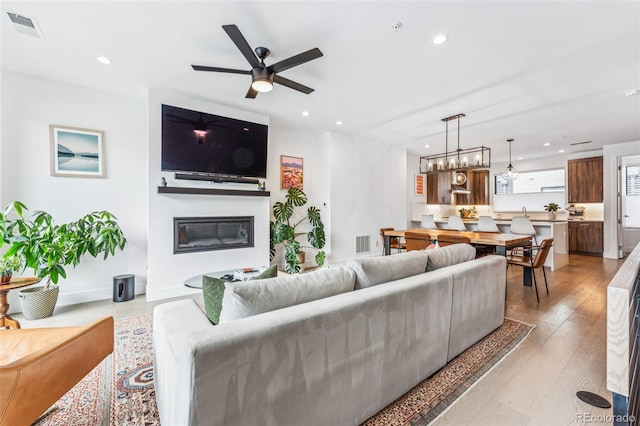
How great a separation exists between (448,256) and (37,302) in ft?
13.9

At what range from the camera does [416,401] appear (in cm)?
166

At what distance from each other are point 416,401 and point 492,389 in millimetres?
547

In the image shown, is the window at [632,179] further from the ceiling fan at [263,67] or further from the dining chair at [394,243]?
the ceiling fan at [263,67]

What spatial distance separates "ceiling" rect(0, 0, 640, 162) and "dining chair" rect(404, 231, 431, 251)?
197cm

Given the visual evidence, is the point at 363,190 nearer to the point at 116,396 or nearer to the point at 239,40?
the point at 239,40

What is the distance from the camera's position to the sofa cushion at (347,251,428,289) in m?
1.73

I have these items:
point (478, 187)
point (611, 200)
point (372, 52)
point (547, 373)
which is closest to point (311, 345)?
point (547, 373)

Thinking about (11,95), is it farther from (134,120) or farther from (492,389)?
(492,389)

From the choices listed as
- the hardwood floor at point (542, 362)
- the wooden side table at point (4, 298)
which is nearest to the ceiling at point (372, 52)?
the wooden side table at point (4, 298)

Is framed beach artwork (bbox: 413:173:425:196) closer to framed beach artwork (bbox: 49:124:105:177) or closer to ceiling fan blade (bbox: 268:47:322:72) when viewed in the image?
ceiling fan blade (bbox: 268:47:322:72)

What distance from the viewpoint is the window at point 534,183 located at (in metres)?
7.40

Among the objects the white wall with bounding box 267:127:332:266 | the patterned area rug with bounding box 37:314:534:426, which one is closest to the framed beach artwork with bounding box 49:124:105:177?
the patterned area rug with bounding box 37:314:534:426

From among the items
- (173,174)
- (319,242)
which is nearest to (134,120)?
(173,174)

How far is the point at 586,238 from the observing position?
21.9 feet
